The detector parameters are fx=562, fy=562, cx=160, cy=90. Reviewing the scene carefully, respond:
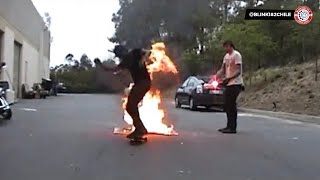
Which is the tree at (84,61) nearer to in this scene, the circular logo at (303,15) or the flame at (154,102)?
the circular logo at (303,15)

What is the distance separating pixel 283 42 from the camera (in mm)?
27625

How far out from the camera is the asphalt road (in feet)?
22.1

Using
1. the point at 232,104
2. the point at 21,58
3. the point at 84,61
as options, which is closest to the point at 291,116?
the point at 232,104

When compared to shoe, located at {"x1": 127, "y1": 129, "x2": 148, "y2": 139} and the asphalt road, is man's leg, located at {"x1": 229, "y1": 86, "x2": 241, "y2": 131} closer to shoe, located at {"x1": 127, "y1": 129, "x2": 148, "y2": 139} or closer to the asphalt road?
the asphalt road

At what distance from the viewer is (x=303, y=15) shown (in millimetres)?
23828

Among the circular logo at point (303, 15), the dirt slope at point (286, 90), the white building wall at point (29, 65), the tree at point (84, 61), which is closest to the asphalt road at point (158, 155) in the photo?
the dirt slope at point (286, 90)

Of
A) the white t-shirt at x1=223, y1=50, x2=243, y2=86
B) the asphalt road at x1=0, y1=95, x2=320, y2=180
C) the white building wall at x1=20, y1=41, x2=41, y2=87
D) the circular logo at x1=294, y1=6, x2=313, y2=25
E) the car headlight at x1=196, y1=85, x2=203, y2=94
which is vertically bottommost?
the asphalt road at x1=0, y1=95, x2=320, y2=180

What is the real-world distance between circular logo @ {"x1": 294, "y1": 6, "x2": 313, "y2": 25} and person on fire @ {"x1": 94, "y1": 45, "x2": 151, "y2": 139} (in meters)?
15.3

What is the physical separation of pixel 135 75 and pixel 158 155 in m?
1.86

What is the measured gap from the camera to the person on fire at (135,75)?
9.31 meters

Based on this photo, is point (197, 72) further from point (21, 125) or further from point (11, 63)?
point (21, 125)

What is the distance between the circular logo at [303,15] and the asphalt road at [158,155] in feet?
41.4

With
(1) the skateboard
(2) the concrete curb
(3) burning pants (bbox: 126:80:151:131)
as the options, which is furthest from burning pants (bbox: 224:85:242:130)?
(2) the concrete curb

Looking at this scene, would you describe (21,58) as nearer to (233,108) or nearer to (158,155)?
(233,108)
